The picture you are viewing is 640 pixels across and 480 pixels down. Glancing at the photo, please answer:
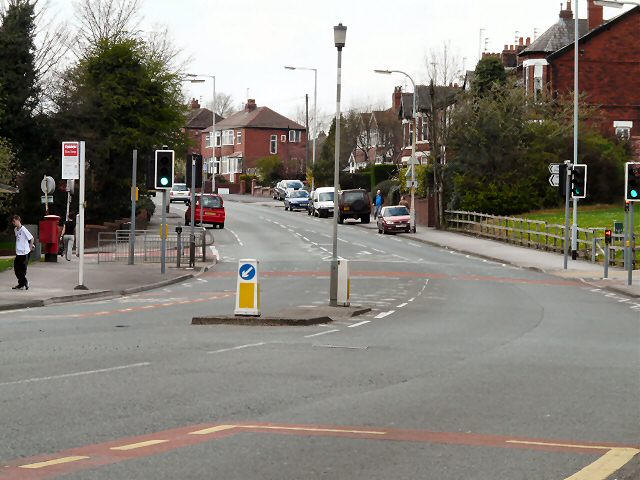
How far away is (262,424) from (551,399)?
3.55 m

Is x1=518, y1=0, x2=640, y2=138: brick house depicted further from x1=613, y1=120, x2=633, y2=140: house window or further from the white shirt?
the white shirt

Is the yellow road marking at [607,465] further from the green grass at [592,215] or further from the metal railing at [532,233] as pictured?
the green grass at [592,215]

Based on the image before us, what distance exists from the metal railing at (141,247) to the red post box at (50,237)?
178cm

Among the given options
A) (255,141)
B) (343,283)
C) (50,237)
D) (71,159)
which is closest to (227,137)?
(255,141)

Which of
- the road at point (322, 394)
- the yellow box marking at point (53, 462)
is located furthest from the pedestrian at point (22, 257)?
the yellow box marking at point (53, 462)

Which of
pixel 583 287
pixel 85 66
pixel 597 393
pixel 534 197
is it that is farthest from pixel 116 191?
pixel 597 393

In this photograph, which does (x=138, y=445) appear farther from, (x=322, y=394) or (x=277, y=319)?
(x=277, y=319)

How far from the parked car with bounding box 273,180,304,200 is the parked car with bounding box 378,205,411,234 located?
39741mm

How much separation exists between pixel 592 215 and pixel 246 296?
44.4 m

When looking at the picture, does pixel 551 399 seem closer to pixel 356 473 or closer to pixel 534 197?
pixel 356 473

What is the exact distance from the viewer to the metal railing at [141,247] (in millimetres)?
43469

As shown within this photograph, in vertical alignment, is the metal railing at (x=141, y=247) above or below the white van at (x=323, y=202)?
below

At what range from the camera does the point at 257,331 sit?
2044 centimetres

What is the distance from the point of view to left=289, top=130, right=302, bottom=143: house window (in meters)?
157
